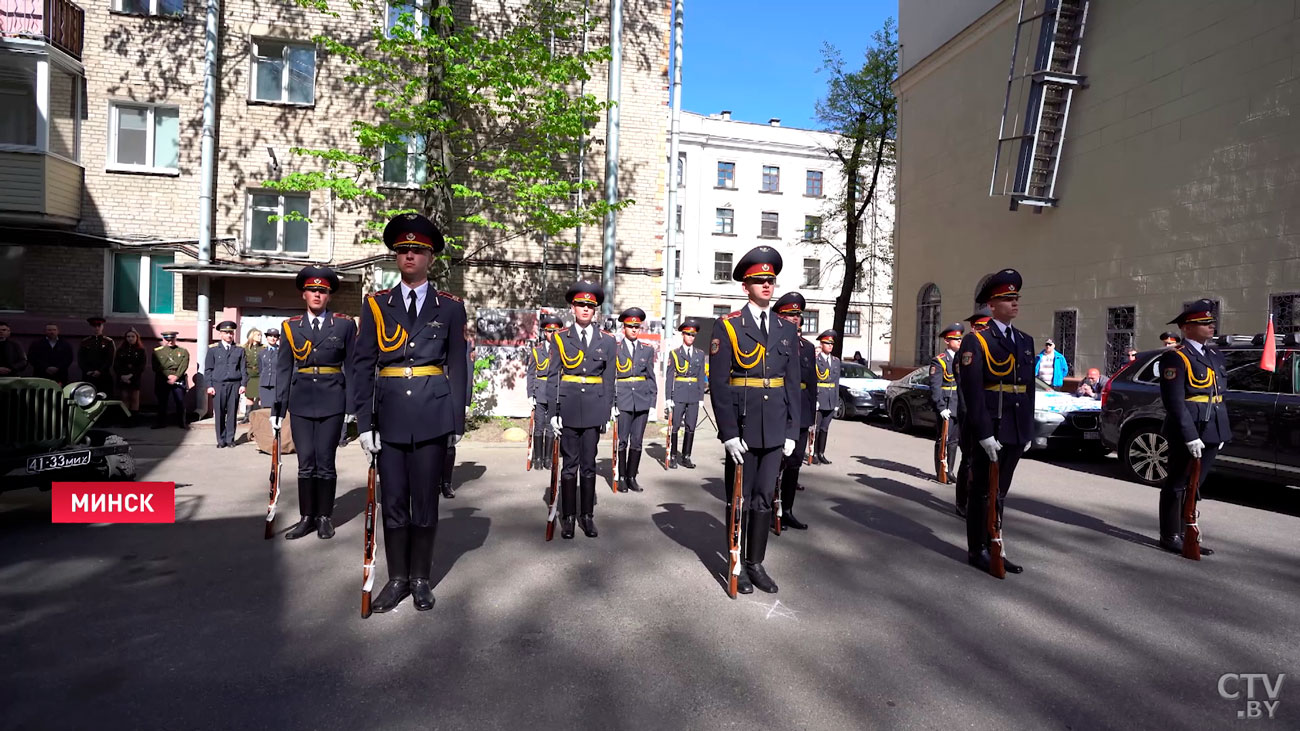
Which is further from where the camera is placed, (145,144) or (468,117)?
(468,117)

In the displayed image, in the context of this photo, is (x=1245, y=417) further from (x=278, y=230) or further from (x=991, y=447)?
(x=278, y=230)

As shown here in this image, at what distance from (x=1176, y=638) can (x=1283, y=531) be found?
4046 millimetres

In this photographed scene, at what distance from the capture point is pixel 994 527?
5184 millimetres

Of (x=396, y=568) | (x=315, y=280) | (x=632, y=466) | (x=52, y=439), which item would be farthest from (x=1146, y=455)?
(x=52, y=439)

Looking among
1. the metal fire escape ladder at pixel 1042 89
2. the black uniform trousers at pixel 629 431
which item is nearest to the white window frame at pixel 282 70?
the black uniform trousers at pixel 629 431

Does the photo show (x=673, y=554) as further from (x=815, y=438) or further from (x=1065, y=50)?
(x=1065, y=50)

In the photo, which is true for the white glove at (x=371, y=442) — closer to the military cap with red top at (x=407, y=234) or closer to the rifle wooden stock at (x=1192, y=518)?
the military cap with red top at (x=407, y=234)

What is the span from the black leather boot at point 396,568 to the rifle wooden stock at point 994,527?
4087 mm

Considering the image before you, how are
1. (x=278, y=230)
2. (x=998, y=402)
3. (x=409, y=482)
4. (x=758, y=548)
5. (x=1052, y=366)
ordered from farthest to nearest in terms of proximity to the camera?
(x=278, y=230)
(x=1052, y=366)
(x=998, y=402)
(x=758, y=548)
(x=409, y=482)

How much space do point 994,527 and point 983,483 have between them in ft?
1.08

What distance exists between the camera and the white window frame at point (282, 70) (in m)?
16.0

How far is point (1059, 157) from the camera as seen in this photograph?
16531 mm

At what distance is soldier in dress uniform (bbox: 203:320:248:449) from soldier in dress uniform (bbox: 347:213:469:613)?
28.0 ft

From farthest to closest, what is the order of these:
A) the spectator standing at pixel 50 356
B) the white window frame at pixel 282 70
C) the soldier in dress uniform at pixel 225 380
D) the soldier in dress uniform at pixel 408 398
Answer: the white window frame at pixel 282 70 → the spectator standing at pixel 50 356 → the soldier in dress uniform at pixel 225 380 → the soldier in dress uniform at pixel 408 398
